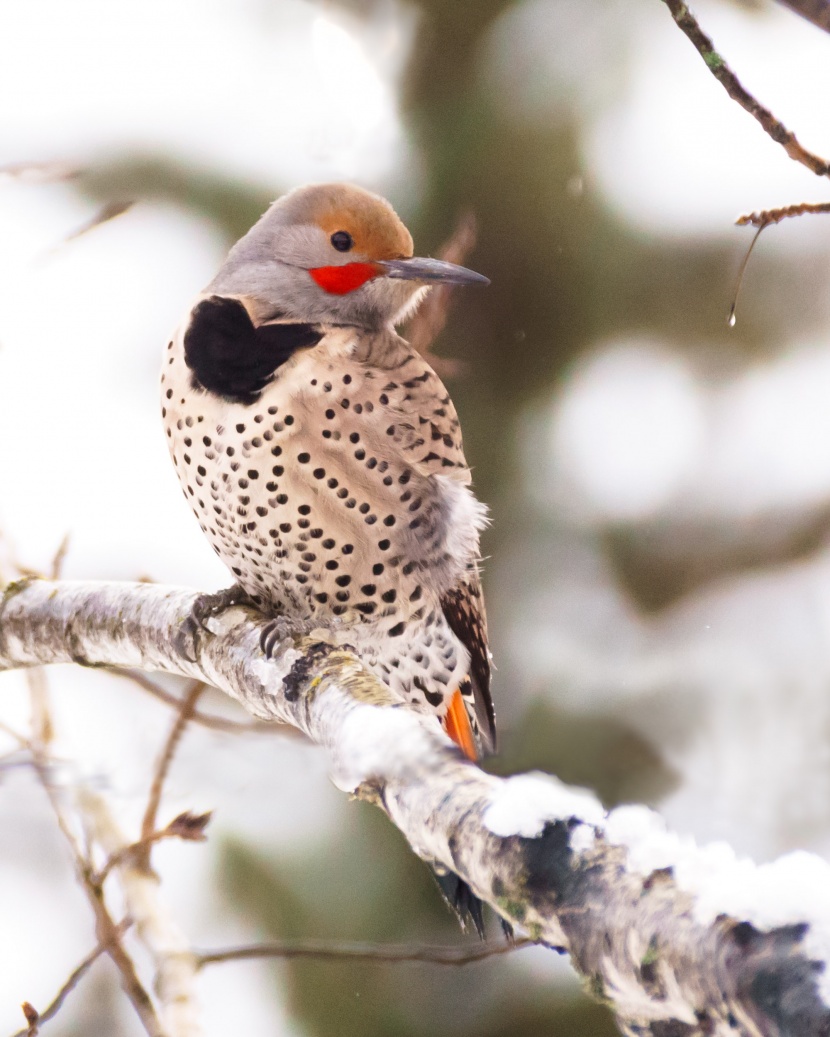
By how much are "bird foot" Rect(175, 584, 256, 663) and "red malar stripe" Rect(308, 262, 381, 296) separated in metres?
0.60

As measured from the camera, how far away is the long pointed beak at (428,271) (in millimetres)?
1934

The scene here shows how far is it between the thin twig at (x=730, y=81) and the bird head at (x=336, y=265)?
92 centimetres

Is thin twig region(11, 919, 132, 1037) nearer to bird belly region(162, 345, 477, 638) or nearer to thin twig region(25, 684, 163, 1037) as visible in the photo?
thin twig region(25, 684, 163, 1037)

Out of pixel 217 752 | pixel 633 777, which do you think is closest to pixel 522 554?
pixel 633 777

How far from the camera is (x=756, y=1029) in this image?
688mm

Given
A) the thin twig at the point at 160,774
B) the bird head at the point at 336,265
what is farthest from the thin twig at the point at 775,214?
the thin twig at the point at 160,774

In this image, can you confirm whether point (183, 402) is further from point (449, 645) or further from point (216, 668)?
point (449, 645)

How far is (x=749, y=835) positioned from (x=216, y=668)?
2.29 m

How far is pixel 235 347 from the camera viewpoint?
73.7 inches

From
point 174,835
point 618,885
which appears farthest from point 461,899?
point 618,885

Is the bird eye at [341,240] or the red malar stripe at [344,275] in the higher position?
the bird eye at [341,240]

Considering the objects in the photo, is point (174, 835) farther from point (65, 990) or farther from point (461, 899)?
point (461, 899)

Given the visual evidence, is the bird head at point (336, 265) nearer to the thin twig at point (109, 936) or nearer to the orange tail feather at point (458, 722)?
the orange tail feather at point (458, 722)

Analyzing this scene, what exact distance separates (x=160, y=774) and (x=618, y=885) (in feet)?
3.99
